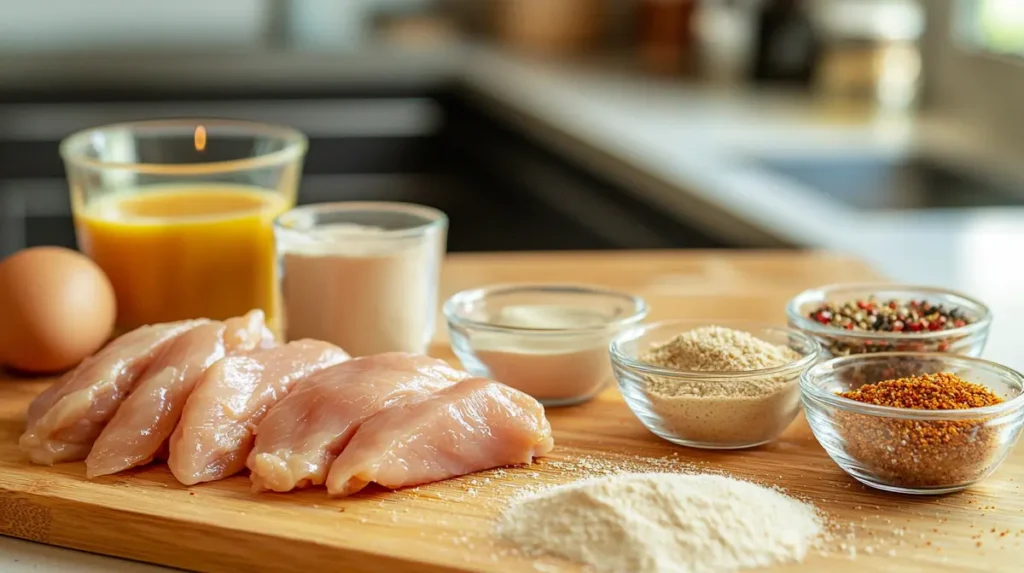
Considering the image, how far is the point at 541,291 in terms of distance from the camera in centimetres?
159

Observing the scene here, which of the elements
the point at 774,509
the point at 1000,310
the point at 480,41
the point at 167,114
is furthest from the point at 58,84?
the point at 774,509

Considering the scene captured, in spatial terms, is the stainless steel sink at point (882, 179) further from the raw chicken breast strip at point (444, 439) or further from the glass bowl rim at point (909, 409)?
the raw chicken breast strip at point (444, 439)

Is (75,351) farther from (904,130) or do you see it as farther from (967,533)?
(904,130)

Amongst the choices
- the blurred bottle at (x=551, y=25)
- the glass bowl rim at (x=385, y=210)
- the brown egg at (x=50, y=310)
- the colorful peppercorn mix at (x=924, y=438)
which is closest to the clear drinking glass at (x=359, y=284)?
the glass bowl rim at (x=385, y=210)

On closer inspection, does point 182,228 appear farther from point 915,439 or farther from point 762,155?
point 762,155

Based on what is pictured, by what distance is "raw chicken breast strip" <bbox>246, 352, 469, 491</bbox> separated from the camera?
44.5 inches

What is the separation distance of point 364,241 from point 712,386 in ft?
1.55

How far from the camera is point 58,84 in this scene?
13.5 feet

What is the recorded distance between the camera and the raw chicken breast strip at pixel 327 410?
1131 millimetres

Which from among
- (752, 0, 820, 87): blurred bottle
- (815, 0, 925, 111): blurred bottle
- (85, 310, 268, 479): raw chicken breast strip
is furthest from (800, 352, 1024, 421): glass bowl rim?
(752, 0, 820, 87): blurred bottle

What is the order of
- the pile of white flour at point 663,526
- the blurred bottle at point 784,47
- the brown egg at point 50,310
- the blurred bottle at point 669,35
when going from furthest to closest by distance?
1. the blurred bottle at point 669,35
2. the blurred bottle at point 784,47
3. the brown egg at point 50,310
4. the pile of white flour at point 663,526

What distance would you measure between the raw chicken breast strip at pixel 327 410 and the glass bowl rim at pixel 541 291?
0.11 meters

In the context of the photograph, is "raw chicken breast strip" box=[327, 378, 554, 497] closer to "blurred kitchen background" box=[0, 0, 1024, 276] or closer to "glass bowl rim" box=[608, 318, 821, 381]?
"glass bowl rim" box=[608, 318, 821, 381]

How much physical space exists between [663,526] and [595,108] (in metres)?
2.28
